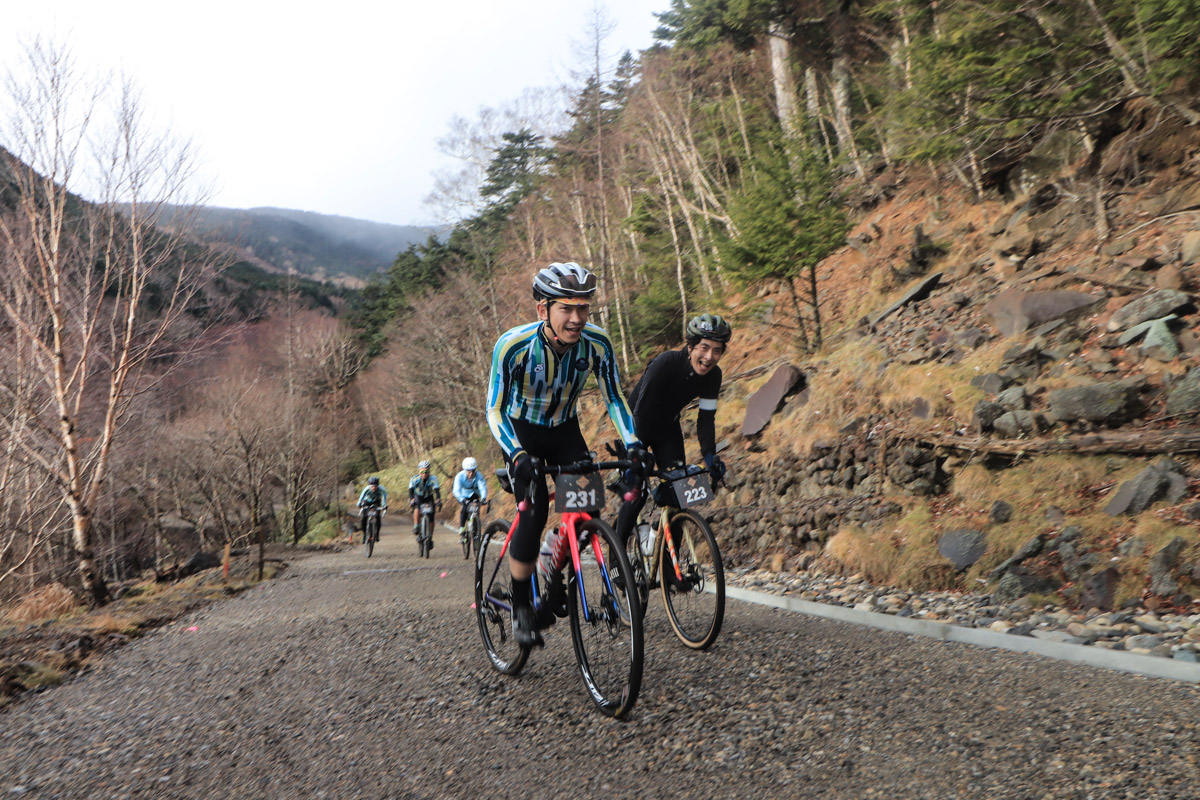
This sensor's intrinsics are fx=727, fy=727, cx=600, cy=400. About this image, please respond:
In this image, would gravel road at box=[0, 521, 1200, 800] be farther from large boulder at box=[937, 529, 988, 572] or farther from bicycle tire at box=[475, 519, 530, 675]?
large boulder at box=[937, 529, 988, 572]

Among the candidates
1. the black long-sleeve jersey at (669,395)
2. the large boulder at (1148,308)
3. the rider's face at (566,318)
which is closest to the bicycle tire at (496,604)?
the black long-sleeve jersey at (669,395)

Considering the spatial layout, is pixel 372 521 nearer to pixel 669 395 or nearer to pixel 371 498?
pixel 371 498

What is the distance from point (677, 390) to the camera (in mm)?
5207

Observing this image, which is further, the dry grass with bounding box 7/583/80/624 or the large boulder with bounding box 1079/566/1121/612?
the dry grass with bounding box 7/583/80/624

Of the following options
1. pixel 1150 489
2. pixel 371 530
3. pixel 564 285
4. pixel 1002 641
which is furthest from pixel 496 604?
pixel 371 530

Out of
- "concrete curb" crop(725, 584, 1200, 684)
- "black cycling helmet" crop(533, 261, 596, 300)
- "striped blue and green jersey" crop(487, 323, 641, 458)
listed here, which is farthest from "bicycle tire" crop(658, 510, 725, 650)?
"black cycling helmet" crop(533, 261, 596, 300)

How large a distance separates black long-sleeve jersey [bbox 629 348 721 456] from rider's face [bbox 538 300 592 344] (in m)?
1.36

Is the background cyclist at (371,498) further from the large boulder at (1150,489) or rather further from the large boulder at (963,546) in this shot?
the large boulder at (1150,489)

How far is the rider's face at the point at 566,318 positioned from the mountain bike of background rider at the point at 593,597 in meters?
0.69

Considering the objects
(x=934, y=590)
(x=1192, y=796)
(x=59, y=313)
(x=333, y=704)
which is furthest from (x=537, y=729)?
(x=59, y=313)

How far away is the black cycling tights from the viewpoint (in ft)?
12.9

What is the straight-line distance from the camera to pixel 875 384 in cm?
1048

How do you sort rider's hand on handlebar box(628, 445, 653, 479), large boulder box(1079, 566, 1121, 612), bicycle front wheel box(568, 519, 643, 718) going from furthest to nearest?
large boulder box(1079, 566, 1121, 612), rider's hand on handlebar box(628, 445, 653, 479), bicycle front wheel box(568, 519, 643, 718)

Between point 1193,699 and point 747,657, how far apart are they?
215 centimetres
